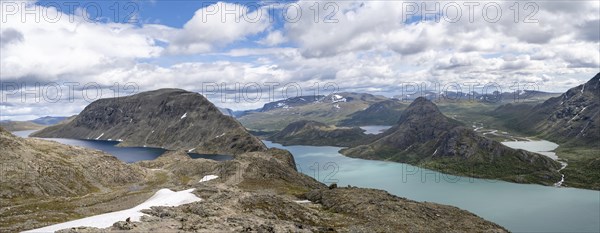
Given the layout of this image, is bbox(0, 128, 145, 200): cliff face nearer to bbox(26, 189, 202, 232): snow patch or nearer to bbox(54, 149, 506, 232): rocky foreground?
bbox(26, 189, 202, 232): snow patch

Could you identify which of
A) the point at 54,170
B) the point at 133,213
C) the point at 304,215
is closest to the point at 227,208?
the point at 304,215

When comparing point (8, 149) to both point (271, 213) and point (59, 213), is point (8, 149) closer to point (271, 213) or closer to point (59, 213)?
point (59, 213)

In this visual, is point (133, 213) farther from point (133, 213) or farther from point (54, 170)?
point (54, 170)

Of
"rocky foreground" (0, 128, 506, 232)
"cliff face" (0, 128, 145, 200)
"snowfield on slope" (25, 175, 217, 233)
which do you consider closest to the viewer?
"snowfield on slope" (25, 175, 217, 233)

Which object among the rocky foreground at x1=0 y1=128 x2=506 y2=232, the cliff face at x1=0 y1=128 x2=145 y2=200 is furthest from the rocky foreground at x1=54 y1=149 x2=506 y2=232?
the cliff face at x1=0 y1=128 x2=145 y2=200

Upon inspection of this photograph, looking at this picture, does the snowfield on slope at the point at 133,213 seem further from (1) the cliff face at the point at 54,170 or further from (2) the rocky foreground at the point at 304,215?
(1) the cliff face at the point at 54,170

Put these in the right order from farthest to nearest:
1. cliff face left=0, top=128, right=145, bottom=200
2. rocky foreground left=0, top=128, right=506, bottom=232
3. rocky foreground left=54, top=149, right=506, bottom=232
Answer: cliff face left=0, top=128, right=145, bottom=200, rocky foreground left=0, top=128, right=506, bottom=232, rocky foreground left=54, top=149, right=506, bottom=232
